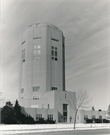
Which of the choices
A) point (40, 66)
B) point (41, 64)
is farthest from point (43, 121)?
point (41, 64)

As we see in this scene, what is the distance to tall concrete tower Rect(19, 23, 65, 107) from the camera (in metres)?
72.2

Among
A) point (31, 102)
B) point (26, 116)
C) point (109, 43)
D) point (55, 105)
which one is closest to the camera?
point (109, 43)

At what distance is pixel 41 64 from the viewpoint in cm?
7375

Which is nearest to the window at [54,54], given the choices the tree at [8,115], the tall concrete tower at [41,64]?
the tall concrete tower at [41,64]

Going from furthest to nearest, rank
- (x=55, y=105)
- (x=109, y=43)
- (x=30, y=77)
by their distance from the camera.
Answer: (x=30, y=77) < (x=55, y=105) < (x=109, y=43)

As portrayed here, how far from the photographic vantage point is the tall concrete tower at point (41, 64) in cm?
7225

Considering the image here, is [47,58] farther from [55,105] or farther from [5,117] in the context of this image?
[5,117]

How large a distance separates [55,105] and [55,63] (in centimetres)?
1860

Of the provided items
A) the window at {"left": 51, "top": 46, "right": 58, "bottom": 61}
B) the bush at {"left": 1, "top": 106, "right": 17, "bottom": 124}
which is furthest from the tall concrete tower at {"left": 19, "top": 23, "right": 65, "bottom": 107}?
the bush at {"left": 1, "top": 106, "right": 17, "bottom": 124}

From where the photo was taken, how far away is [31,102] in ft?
226

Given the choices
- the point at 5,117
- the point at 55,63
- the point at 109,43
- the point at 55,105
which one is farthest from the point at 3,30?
the point at 55,63

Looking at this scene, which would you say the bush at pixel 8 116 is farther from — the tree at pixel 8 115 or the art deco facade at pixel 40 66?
the art deco facade at pixel 40 66

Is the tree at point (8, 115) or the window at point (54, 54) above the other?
the window at point (54, 54)

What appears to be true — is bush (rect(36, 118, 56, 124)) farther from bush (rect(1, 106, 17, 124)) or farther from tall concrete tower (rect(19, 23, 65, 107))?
tall concrete tower (rect(19, 23, 65, 107))
